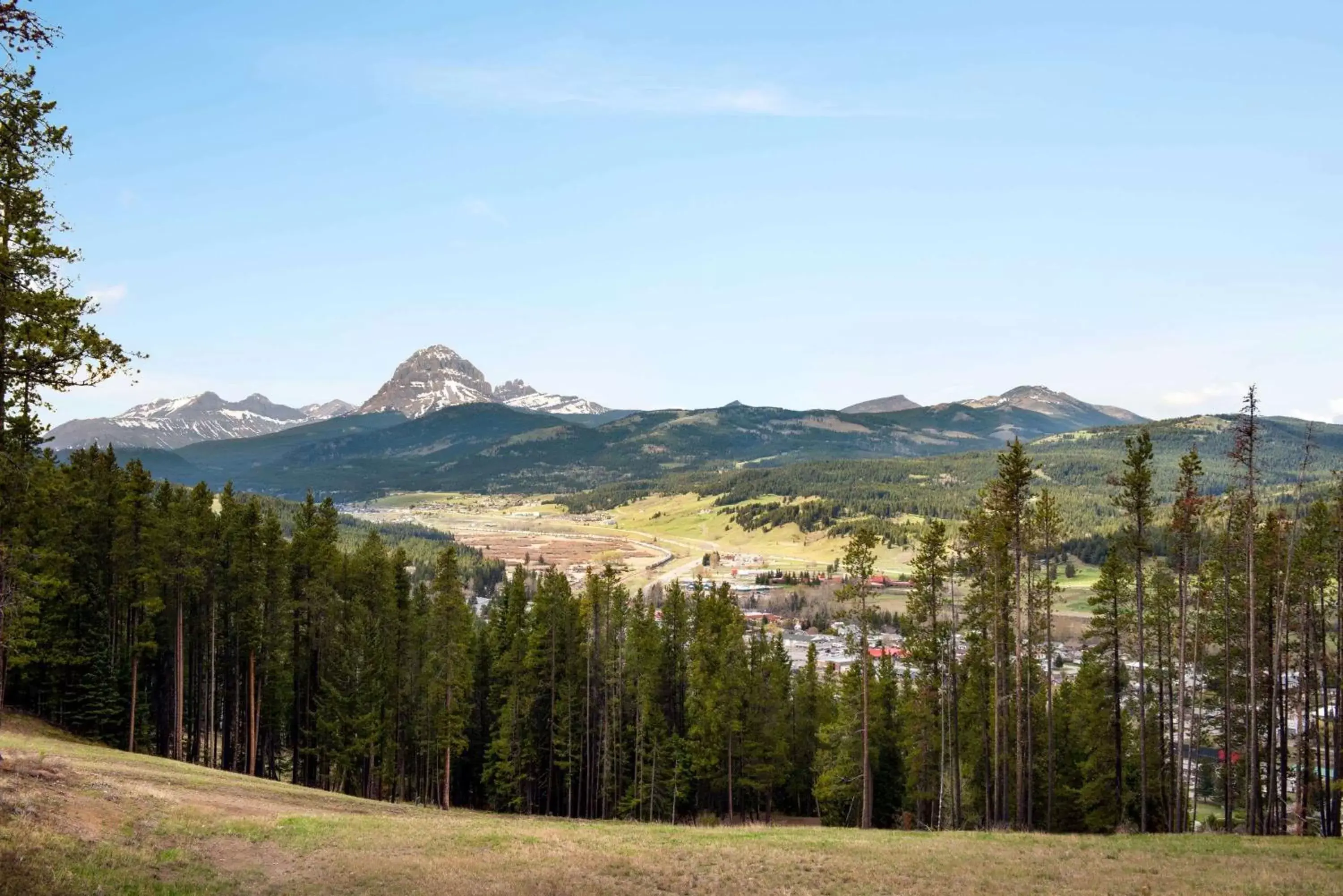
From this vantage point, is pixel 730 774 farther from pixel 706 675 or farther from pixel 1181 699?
pixel 1181 699

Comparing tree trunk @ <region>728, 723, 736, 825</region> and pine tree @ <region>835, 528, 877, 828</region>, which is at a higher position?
pine tree @ <region>835, 528, 877, 828</region>

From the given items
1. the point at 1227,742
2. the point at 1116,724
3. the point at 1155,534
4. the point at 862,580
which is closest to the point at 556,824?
the point at 862,580

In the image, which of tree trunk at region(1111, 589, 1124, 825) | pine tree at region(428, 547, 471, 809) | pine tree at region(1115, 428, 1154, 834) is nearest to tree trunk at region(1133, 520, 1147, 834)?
pine tree at region(1115, 428, 1154, 834)

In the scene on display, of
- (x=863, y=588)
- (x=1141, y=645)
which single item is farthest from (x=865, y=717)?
(x=1141, y=645)

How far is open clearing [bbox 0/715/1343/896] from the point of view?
1778 cm

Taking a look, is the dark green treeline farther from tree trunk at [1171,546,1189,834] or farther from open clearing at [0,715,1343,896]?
open clearing at [0,715,1343,896]

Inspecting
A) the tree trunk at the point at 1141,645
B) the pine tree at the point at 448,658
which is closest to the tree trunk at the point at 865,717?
the tree trunk at the point at 1141,645

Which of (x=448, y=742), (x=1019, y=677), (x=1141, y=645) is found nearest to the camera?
(x=1019, y=677)

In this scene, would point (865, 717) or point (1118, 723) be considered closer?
point (1118, 723)

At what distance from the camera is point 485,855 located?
76.5 ft

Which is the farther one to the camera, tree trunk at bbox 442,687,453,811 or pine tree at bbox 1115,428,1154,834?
tree trunk at bbox 442,687,453,811

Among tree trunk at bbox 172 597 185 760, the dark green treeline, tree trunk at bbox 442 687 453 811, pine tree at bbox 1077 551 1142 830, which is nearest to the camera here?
the dark green treeline

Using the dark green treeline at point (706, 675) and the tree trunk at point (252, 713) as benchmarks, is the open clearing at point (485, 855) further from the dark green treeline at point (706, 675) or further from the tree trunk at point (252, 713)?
the tree trunk at point (252, 713)

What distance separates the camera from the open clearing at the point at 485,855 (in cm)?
1778
